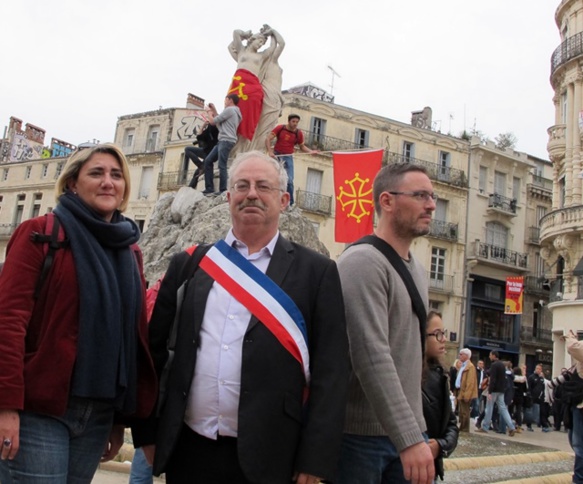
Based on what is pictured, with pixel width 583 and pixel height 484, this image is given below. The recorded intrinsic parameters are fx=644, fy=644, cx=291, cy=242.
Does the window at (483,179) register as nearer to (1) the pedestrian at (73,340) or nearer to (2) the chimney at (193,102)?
(2) the chimney at (193,102)

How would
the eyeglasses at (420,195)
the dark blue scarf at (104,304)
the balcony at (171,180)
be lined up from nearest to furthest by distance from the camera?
the dark blue scarf at (104,304), the eyeglasses at (420,195), the balcony at (171,180)

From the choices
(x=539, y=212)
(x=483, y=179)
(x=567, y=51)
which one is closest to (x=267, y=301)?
(x=567, y=51)

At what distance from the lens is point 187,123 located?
3981cm

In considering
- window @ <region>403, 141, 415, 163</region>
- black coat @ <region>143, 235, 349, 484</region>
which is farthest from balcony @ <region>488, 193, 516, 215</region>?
black coat @ <region>143, 235, 349, 484</region>

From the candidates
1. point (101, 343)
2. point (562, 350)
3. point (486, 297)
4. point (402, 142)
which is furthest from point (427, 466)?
point (486, 297)

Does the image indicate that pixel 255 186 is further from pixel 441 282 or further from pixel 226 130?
pixel 441 282

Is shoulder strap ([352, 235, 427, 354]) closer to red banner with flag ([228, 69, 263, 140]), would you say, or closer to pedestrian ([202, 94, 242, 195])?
pedestrian ([202, 94, 242, 195])

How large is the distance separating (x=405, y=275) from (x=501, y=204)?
136 feet

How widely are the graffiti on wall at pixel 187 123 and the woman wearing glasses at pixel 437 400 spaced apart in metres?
36.6

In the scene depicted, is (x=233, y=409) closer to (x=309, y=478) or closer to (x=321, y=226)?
(x=309, y=478)

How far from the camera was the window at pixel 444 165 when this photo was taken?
132 feet

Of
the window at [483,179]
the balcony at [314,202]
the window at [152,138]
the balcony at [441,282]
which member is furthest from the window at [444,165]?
the window at [152,138]

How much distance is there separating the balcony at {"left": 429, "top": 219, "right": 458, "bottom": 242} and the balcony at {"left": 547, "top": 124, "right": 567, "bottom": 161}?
9975mm

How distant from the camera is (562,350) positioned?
28797mm
